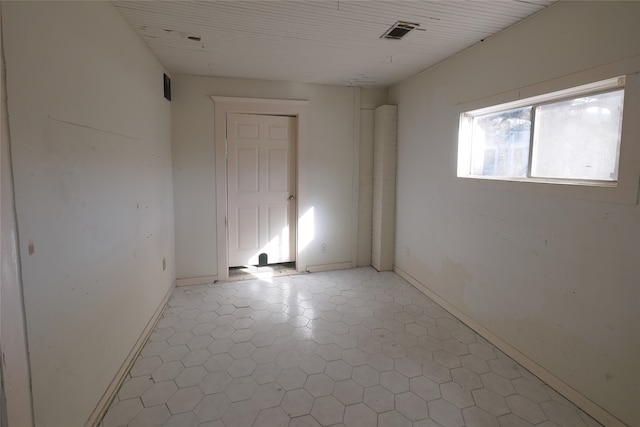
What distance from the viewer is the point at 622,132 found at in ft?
5.61

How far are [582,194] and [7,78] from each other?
9.23 feet

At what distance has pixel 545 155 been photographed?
7.39 feet

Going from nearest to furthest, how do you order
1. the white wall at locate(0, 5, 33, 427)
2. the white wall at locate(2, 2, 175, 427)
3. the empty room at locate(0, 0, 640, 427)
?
1. the white wall at locate(0, 5, 33, 427)
2. the white wall at locate(2, 2, 175, 427)
3. the empty room at locate(0, 0, 640, 427)

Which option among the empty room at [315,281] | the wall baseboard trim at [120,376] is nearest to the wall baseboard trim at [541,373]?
the empty room at [315,281]

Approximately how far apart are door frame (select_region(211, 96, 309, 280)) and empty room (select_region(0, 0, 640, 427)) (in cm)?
3

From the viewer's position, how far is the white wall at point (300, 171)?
3.67 meters

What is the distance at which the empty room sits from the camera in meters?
1.44

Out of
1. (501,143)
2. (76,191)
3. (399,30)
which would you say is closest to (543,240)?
(501,143)

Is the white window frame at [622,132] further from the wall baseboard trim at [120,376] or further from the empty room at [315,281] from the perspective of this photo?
the wall baseboard trim at [120,376]

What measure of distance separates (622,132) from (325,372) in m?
2.26

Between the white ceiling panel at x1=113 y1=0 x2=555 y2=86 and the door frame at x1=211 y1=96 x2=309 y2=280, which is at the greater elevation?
the white ceiling panel at x1=113 y1=0 x2=555 y2=86

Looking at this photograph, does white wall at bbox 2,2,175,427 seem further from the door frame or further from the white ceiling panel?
the door frame

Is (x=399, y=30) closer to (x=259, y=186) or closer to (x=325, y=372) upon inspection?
(x=259, y=186)

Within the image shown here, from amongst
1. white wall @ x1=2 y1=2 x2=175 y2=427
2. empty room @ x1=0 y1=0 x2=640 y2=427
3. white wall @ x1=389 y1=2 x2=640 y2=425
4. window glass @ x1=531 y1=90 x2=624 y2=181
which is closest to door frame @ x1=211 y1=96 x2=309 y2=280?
empty room @ x1=0 y1=0 x2=640 y2=427
